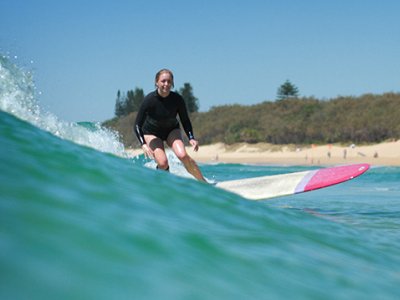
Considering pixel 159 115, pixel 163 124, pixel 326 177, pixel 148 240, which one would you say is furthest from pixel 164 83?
pixel 148 240

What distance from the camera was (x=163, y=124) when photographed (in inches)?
287

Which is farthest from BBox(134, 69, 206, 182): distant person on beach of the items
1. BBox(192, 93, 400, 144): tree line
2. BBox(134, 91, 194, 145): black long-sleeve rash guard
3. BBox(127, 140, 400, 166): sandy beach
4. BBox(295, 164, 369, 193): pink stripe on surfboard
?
BBox(192, 93, 400, 144): tree line

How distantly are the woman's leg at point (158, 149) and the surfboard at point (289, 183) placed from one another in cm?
69

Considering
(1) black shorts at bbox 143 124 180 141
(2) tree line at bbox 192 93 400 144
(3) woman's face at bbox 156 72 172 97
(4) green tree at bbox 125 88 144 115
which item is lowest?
(1) black shorts at bbox 143 124 180 141

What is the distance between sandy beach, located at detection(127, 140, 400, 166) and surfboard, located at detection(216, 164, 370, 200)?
22.8 m

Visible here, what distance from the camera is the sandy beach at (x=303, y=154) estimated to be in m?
32.7

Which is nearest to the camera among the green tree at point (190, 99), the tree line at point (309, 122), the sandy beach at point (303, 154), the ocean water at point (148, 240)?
the ocean water at point (148, 240)

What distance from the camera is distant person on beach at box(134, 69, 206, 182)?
7.02 metres

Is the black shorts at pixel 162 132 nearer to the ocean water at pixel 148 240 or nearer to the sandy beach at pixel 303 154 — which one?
the ocean water at pixel 148 240

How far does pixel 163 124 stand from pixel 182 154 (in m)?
0.45

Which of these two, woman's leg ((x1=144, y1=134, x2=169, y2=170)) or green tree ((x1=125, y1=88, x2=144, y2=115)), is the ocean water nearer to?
woman's leg ((x1=144, y1=134, x2=169, y2=170))

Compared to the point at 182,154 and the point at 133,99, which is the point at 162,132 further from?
the point at 133,99

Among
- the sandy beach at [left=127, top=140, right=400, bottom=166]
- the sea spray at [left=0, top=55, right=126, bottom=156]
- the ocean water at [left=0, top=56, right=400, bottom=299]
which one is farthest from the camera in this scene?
the sandy beach at [left=127, top=140, right=400, bottom=166]

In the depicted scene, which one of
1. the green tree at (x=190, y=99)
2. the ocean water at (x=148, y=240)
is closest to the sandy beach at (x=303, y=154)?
the green tree at (x=190, y=99)
